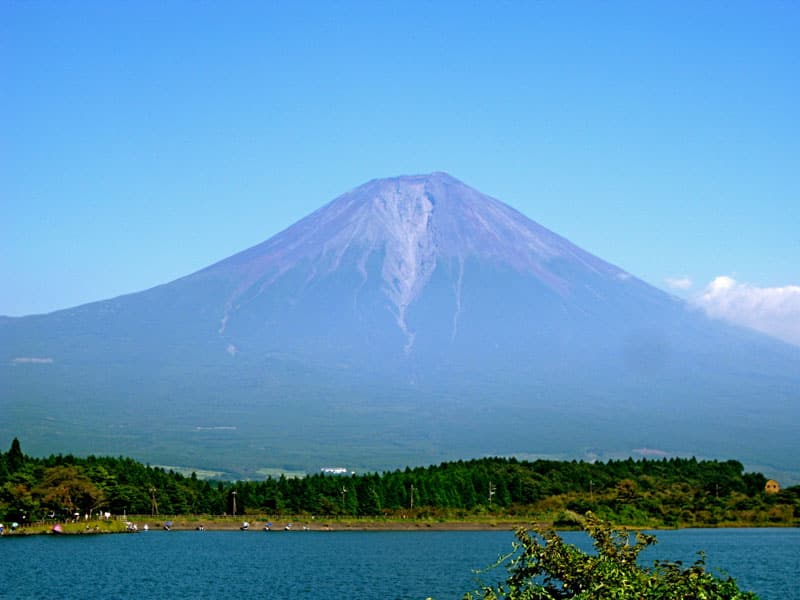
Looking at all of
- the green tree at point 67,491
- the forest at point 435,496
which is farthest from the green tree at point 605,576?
the forest at point 435,496

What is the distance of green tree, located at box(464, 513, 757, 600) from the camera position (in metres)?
23.0

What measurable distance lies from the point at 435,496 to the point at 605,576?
85830mm

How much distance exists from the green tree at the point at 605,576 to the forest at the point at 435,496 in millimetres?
73829

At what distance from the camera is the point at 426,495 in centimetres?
10844

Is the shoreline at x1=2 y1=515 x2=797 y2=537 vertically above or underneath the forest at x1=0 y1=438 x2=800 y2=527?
underneath

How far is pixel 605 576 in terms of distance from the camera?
2350 centimetres

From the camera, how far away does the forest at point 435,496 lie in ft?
333

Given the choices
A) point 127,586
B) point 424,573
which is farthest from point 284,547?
point 127,586

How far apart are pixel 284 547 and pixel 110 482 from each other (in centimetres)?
2692

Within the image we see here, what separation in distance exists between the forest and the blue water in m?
10.2

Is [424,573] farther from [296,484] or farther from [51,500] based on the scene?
[296,484]

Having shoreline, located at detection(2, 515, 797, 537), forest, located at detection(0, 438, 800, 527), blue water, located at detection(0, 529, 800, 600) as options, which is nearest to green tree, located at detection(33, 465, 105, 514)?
forest, located at detection(0, 438, 800, 527)

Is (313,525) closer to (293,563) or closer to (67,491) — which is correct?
(67,491)

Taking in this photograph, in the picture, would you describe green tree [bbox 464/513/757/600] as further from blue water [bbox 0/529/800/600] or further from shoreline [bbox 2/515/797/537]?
shoreline [bbox 2/515/797/537]
